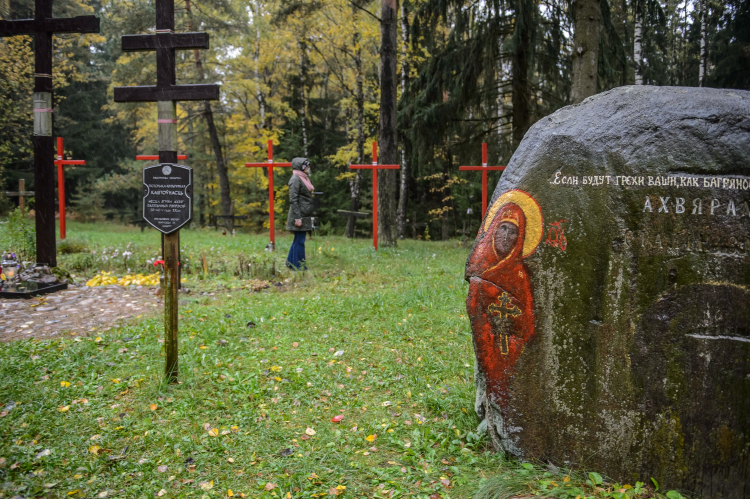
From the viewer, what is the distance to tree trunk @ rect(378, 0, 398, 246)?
1325 centimetres

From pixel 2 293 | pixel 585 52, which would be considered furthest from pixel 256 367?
pixel 585 52

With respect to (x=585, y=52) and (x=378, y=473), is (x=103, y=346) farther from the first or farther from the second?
(x=585, y=52)

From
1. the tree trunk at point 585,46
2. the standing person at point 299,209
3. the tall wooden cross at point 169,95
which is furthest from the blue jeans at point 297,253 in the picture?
the tree trunk at point 585,46

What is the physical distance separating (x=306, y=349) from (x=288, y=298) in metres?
2.38

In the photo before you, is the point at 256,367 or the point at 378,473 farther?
the point at 256,367

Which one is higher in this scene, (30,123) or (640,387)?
(30,123)

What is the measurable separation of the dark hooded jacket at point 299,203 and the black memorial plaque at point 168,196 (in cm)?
498

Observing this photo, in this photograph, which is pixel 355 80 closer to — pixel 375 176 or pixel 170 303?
pixel 375 176

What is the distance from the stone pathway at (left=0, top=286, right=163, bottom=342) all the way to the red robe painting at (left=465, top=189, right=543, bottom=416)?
16.5 feet

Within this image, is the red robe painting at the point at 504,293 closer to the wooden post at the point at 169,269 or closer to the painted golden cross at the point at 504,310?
the painted golden cross at the point at 504,310

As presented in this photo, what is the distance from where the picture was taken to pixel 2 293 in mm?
7480

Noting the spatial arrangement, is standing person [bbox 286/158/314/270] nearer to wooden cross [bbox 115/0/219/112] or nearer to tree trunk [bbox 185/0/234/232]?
wooden cross [bbox 115/0/219/112]

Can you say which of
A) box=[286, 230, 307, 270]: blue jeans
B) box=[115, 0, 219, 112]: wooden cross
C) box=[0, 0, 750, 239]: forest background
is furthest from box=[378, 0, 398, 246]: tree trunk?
box=[115, 0, 219, 112]: wooden cross

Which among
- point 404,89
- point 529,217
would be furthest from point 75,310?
point 404,89
